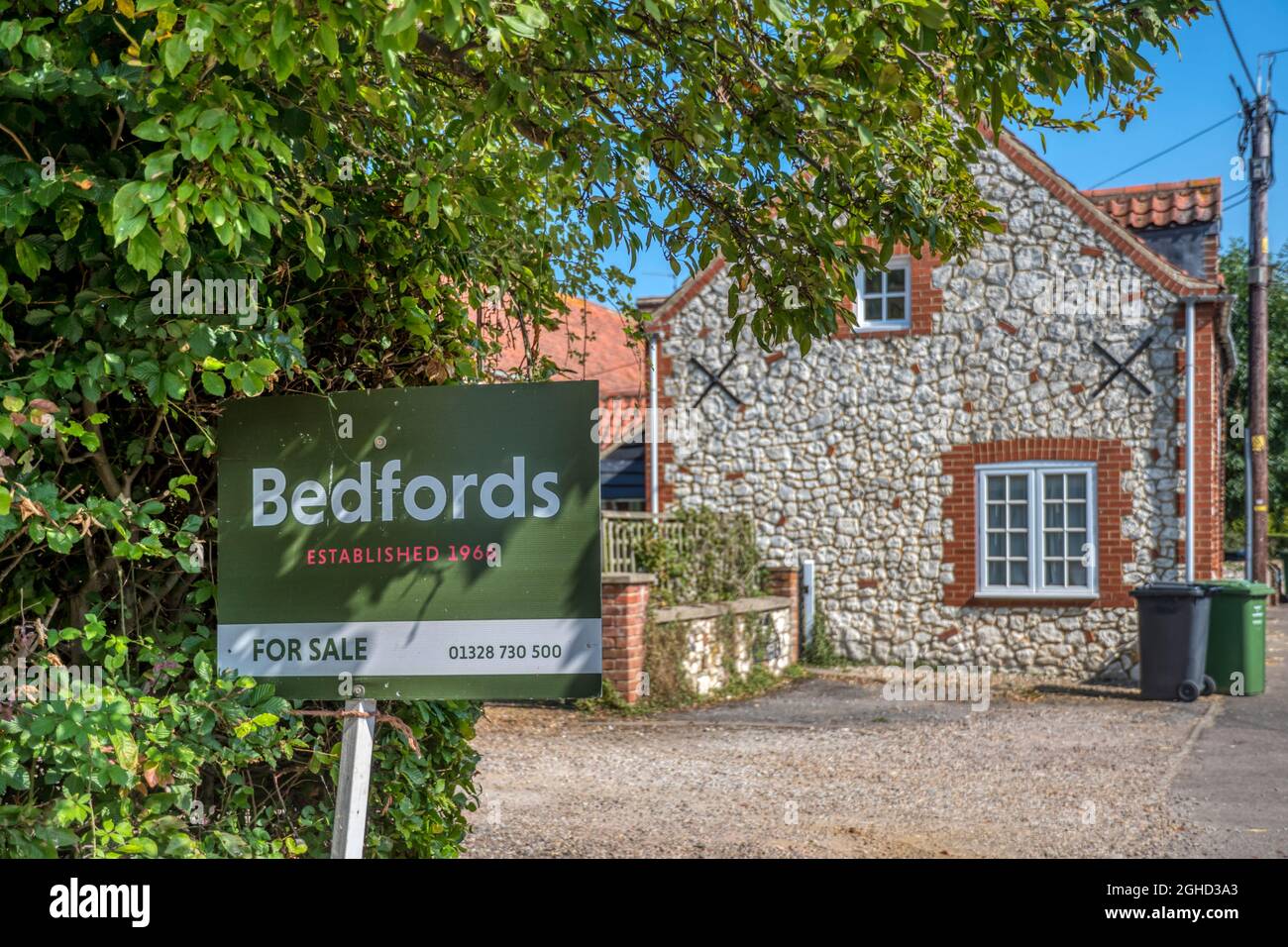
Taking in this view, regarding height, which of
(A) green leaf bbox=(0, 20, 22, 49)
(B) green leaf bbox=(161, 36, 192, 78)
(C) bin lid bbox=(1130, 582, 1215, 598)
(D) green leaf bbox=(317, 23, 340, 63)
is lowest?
(C) bin lid bbox=(1130, 582, 1215, 598)

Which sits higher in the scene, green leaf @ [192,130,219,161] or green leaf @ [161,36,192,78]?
green leaf @ [161,36,192,78]

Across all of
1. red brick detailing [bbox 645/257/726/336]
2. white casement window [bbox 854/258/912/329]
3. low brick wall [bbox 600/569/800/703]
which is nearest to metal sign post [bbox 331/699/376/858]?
low brick wall [bbox 600/569/800/703]

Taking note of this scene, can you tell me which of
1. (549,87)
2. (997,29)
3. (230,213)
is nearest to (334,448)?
(230,213)

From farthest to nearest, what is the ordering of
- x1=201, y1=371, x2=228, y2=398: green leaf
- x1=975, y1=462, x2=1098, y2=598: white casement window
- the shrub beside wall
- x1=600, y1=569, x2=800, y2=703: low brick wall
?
x1=975, y1=462, x2=1098, y2=598: white casement window < the shrub beside wall < x1=600, y1=569, x2=800, y2=703: low brick wall < x1=201, y1=371, x2=228, y2=398: green leaf

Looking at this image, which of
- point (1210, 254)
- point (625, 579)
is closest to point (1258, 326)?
point (1210, 254)

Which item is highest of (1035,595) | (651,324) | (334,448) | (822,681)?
(651,324)

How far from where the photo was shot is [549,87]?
3.33 meters

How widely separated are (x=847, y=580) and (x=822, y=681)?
4.81 feet

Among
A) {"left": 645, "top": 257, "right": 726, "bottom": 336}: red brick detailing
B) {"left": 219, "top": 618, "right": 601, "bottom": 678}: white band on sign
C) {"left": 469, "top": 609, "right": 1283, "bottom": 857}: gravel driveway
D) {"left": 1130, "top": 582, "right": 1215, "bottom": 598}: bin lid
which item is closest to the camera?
{"left": 219, "top": 618, "right": 601, "bottom": 678}: white band on sign

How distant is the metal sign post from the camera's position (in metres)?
3.02

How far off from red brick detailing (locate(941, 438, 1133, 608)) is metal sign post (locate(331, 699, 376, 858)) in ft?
39.7

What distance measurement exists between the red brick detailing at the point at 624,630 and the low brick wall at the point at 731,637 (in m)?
0.40

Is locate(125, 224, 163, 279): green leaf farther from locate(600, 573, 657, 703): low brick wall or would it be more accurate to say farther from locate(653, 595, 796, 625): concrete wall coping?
locate(653, 595, 796, 625): concrete wall coping
